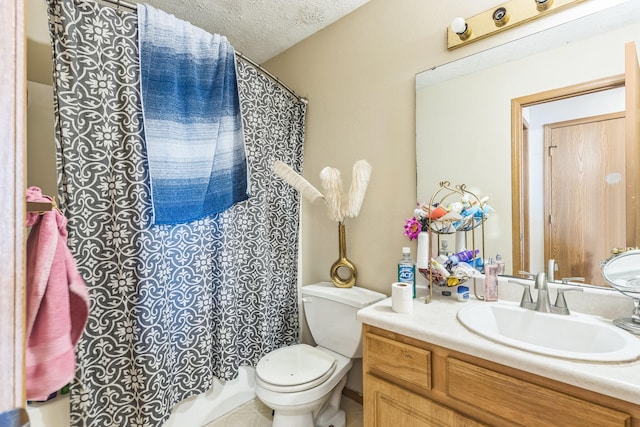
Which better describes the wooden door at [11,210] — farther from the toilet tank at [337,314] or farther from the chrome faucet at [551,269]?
the chrome faucet at [551,269]

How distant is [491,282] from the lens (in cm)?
129

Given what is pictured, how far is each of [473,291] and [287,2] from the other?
6.09ft

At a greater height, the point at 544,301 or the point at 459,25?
the point at 459,25

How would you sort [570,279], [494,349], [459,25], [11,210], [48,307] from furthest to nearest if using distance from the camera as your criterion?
[459,25], [570,279], [494,349], [48,307], [11,210]

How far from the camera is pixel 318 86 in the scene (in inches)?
81.2

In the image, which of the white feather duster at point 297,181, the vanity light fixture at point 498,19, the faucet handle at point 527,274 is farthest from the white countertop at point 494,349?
the vanity light fixture at point 498,19

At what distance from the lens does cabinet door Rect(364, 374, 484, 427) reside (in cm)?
97

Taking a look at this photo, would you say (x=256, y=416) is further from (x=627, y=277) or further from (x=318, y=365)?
(x=627, y=277)

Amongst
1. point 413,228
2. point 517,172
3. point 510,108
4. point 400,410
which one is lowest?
point 400,410

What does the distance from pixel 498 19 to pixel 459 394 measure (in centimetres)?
149

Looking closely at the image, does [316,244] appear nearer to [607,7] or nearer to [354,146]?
[354,146]

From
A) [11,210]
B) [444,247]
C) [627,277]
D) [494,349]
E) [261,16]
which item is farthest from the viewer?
[261,16]

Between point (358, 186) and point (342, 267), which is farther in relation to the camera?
point (342, 267)

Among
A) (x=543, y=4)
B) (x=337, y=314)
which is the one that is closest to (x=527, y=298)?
(x=337, y=314)
